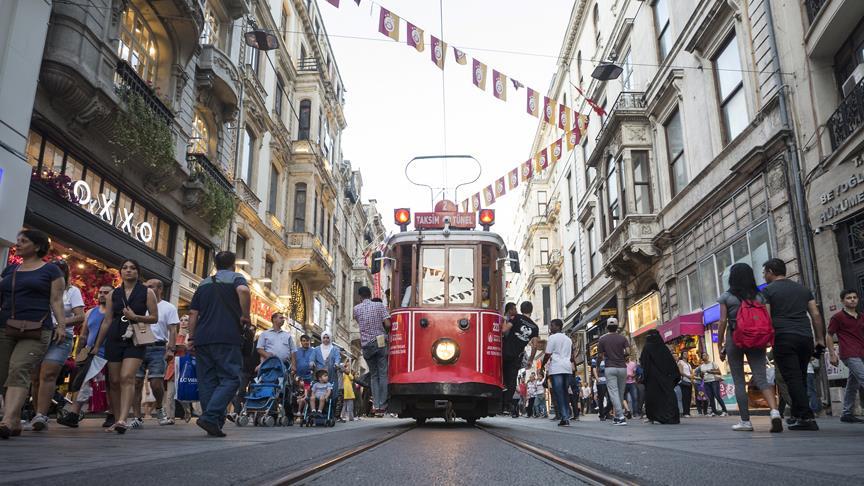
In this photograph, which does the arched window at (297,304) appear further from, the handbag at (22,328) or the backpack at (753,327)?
the backpack at (753,327)

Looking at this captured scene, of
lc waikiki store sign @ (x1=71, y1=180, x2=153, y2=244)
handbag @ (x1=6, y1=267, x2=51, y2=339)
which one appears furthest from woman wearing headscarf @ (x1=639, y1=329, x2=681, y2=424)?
lc waikiki store sign @ (x1=71, y1=180, x2=153, y2=244)

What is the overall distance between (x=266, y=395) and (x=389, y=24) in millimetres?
7755

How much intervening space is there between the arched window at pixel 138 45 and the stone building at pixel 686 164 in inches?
535

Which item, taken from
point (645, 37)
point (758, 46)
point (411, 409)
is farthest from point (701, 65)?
point (411, 409)

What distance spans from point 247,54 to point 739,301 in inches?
782

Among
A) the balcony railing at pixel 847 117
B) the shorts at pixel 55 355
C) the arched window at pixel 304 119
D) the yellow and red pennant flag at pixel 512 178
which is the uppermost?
the arched window at pixel 304 119

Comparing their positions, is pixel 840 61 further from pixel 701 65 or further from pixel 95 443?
pixel 95 443

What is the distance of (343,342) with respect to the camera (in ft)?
137

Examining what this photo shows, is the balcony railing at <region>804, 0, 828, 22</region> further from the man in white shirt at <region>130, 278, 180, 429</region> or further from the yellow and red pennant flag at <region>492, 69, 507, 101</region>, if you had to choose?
the man in white shirt at <region>130, 278, 180, 429</region>

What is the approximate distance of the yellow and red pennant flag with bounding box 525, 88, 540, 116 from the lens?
645 inches

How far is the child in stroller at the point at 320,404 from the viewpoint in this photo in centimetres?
1027

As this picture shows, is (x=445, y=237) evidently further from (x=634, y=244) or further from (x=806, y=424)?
(x=634, y=244)

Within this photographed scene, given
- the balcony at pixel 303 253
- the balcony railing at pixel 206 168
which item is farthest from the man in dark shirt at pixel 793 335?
the balcony at pixel 303 253

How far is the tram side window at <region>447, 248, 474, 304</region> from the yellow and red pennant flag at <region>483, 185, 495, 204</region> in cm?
1214
